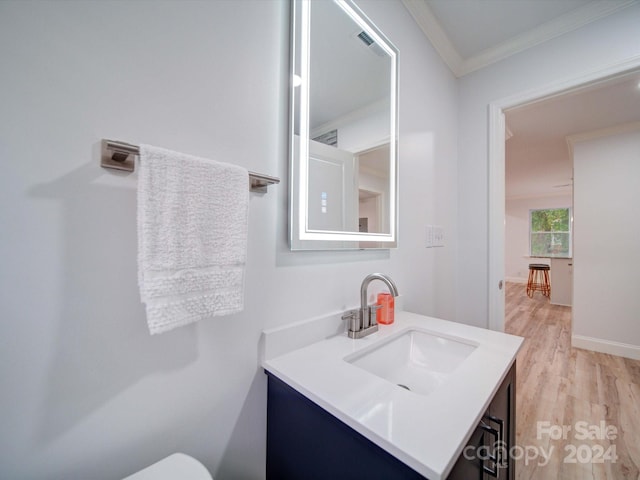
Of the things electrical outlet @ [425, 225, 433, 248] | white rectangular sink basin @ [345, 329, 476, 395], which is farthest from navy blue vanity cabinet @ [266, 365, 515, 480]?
electrical outlet @ [425, 225, 433, 248]

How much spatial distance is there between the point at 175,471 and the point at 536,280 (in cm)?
→ 783

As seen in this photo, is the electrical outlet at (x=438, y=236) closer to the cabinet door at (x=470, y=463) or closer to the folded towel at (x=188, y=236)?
the cabinet door at (x=470, y=463)

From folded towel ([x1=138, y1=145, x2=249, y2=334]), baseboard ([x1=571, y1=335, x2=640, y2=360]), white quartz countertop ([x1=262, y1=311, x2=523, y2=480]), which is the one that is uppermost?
folded towel ([x1=138, y1=145, x2=249, y2=334])

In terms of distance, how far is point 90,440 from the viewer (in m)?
0.51

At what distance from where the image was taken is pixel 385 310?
1095 mm

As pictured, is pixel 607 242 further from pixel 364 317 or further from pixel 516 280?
pixel 516 280

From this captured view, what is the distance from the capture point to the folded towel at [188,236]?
490mm

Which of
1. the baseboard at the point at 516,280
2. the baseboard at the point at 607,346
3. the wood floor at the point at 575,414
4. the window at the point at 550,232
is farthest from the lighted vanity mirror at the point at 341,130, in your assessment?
the baseboard at the point at 516,280

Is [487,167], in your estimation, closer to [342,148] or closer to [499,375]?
[342,148]

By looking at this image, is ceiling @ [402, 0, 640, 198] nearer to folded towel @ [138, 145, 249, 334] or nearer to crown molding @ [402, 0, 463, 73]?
crown molding @ [402, 0, 463, 73]

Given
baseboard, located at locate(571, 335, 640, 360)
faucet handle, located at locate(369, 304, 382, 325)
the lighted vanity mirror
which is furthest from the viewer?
baseboard, located at locate(571, 335, 640, 360)

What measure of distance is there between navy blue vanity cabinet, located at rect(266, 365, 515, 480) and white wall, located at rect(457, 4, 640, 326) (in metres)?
1.03

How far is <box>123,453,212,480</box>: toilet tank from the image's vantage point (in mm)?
493

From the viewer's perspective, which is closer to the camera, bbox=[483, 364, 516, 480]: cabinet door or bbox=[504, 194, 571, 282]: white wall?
bbox=[483, 364, 516, 480]: cabinet door
